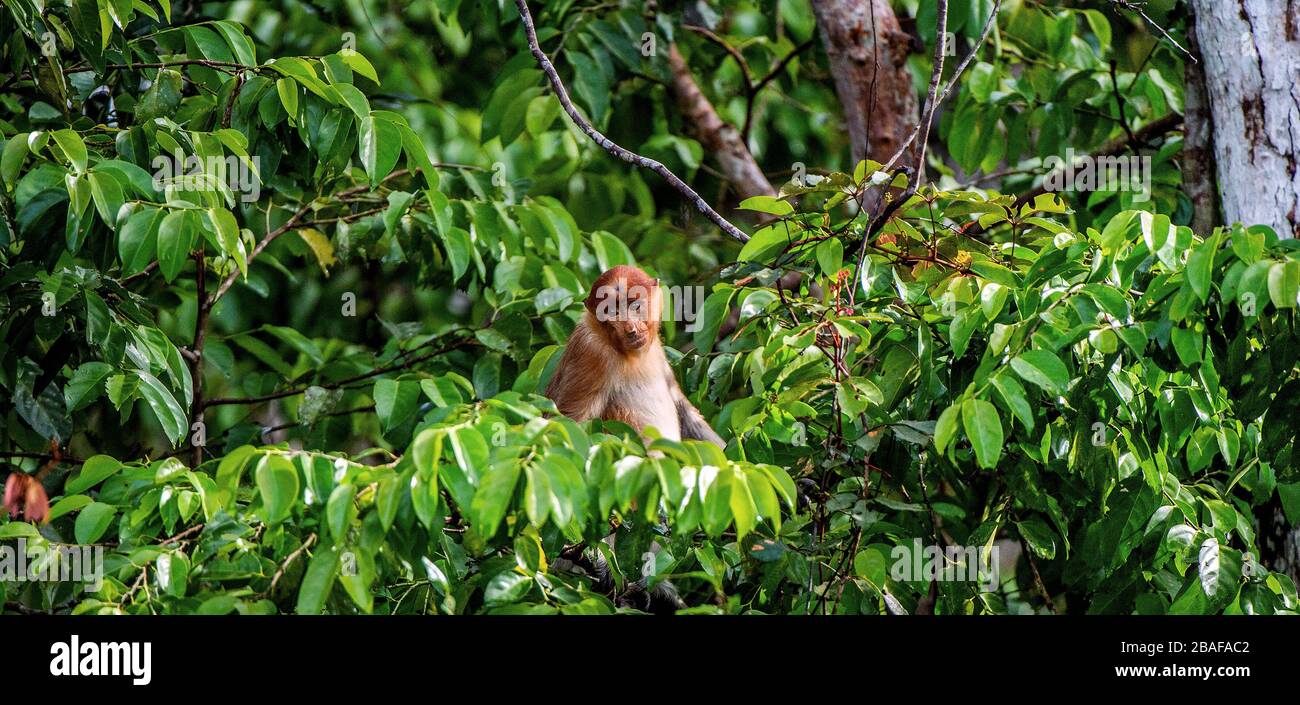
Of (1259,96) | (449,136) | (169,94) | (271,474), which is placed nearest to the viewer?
(271,474)

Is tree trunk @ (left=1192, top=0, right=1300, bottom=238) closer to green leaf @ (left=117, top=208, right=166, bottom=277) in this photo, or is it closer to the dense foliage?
the dense foliage

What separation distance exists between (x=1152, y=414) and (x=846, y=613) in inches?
43.2

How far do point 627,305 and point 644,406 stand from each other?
629mm

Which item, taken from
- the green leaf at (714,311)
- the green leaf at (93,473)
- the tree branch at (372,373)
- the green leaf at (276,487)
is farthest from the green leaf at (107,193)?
the green leaf at (714,311)

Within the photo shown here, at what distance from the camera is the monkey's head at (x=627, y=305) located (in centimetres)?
516

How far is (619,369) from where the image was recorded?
5.64 meters

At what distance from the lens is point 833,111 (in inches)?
370

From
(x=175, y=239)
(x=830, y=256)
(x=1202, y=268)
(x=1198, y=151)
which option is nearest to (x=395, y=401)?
(x=175, y=239)

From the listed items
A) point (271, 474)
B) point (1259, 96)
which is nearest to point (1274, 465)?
point (1259, 96)

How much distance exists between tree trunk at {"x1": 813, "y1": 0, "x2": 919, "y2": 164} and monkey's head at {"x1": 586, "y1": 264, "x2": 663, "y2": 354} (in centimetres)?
209

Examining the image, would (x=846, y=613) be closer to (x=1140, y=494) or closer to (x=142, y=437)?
(x=1140, y=494)

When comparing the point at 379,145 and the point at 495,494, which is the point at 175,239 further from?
the point at 495,494

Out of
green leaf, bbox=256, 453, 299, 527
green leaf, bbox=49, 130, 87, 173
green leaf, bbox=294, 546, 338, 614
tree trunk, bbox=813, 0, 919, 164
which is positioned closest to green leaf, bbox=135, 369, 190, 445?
green leaf, bbox=49, 130, 87, 173

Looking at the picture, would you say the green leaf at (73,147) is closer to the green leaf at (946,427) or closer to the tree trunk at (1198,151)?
the green leaf at (946,427)
